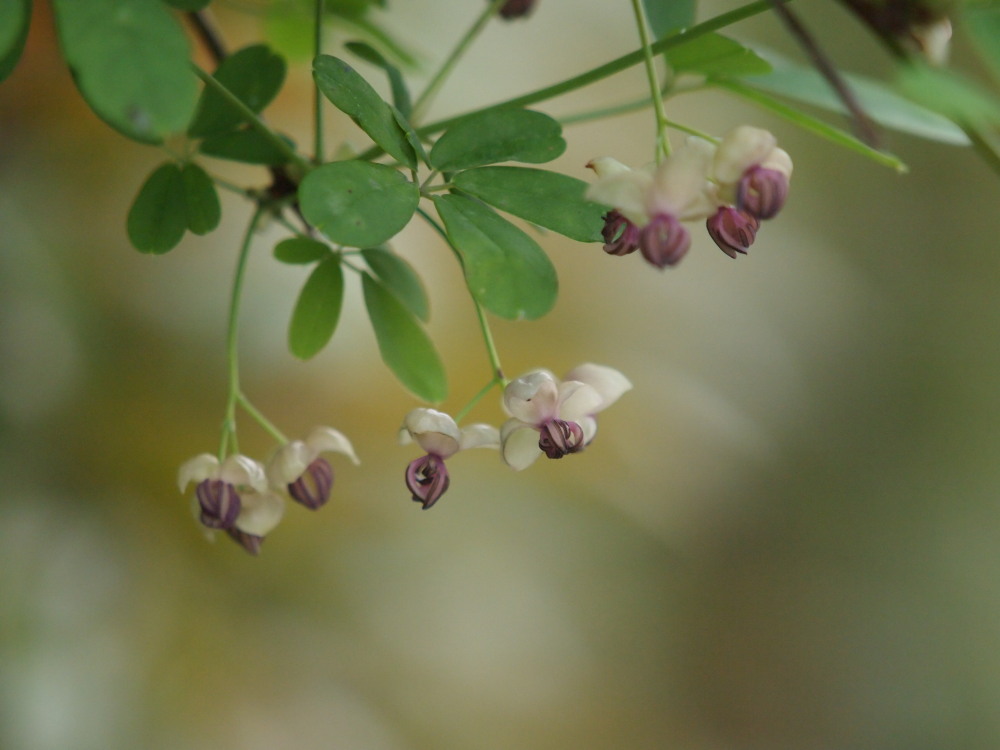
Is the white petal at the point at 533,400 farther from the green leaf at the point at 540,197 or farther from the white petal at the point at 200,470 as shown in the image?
the white petal at the point at 200,470

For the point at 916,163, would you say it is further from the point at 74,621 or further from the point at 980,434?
the point at 74,621

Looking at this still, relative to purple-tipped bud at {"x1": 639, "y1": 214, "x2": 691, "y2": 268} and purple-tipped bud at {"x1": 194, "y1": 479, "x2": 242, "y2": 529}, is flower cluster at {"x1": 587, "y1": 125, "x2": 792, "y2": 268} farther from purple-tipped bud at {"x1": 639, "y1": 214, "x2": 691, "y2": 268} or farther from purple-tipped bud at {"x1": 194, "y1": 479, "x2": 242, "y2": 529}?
purple-tipped bud at {"x1": 194, "y1": 479, "x2": 242, "y2": 529}

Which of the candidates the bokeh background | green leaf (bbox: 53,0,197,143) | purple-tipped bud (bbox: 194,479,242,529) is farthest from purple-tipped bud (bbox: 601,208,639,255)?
the bokeh background

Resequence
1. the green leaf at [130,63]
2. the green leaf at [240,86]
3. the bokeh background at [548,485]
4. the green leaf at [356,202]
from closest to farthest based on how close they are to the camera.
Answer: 1. the green leaf at [130,63]
2. the green leaf at [356,202]
3. the green leaf at [240,86]
4. the bokeh background at [548,485]

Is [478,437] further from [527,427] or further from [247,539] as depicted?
[247,539]

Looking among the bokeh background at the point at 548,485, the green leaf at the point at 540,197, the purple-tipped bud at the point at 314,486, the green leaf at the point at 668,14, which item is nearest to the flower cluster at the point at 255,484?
the purple-tipped bud at the point at 314,486

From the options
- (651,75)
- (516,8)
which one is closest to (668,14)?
(516,8)

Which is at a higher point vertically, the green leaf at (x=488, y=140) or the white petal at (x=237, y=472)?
Result: the green leaf at (x=488, y=140)
